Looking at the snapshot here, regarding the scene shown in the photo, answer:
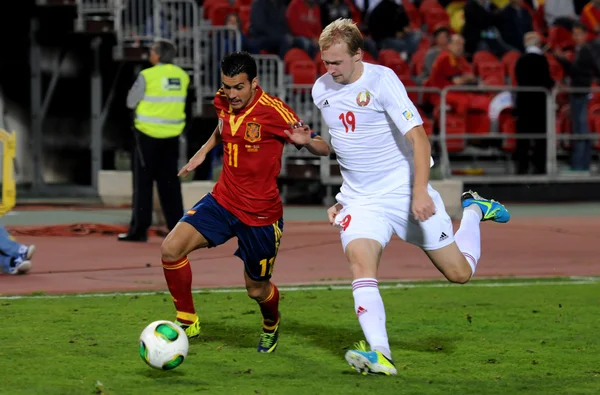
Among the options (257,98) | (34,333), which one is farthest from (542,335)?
(34,333)

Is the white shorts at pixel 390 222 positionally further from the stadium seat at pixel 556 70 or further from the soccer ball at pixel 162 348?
the stadium seat at pixel 556 70

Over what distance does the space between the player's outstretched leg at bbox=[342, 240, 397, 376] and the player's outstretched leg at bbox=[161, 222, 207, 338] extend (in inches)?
46.7

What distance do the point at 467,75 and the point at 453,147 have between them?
1.23 m

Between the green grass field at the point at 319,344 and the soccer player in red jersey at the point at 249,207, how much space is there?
20.1 inches

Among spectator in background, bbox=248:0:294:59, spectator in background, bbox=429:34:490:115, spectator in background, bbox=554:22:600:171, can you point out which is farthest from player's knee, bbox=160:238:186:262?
spectator in background, bbox=554:22:600:171

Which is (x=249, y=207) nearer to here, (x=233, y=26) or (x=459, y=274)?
(x=459, y=274)

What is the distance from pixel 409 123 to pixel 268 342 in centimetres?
182

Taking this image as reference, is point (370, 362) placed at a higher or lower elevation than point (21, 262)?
higher

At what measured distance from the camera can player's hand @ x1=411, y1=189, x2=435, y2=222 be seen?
7.30 m

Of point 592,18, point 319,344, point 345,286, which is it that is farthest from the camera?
point 592,18

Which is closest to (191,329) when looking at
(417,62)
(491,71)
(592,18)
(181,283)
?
(181,283)

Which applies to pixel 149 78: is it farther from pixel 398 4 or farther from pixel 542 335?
pixel 398 4

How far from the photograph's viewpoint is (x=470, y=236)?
28.7 ft

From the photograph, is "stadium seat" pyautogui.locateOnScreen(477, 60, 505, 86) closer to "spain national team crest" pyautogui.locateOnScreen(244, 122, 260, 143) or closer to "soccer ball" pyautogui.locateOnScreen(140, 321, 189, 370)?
"spain national team crest" pyautogui.locateOnScreen(244, 122, 260, 143)
